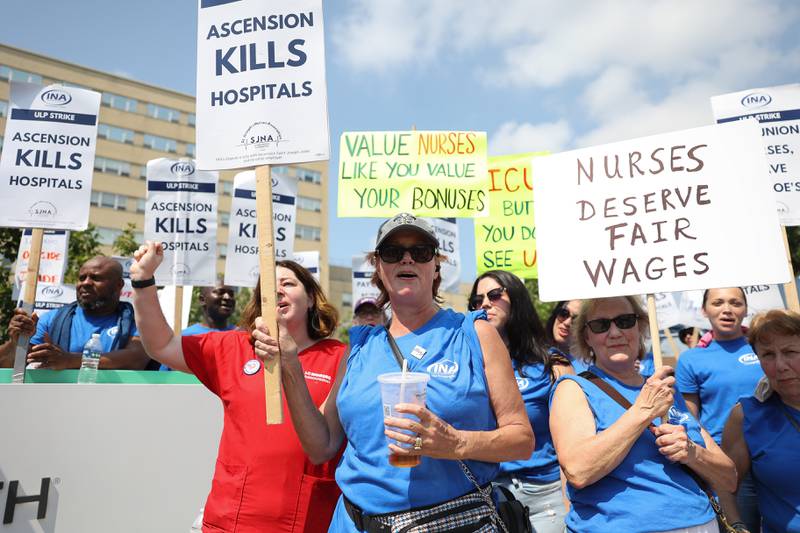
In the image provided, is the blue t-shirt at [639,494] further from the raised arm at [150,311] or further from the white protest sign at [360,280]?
the white protest sign at [360,280]

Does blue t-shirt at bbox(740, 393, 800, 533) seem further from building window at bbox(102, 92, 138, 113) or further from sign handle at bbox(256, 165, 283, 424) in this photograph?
building window at bbox(102, 92, 138, 113)

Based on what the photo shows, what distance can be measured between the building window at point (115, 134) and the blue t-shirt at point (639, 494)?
2011 inches

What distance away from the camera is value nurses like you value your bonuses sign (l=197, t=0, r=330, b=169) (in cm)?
281

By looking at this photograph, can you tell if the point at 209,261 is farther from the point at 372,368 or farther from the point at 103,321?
the point at 372,368

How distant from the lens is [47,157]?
4.50 metres

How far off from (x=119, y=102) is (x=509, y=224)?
1932 inches

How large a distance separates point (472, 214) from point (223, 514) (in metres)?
4.84

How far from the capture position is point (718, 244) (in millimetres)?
2666

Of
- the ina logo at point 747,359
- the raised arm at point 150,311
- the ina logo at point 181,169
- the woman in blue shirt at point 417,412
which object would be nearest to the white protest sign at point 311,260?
the ina logo at point 181,169

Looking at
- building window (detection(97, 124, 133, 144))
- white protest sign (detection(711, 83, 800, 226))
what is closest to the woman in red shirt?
white protest sign (detection(711, 83, 800, 226))

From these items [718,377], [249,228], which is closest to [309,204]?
[249,228]

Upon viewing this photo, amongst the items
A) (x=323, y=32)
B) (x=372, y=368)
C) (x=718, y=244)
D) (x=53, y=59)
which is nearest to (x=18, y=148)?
(x=323, y=32)

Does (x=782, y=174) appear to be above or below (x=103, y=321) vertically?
above

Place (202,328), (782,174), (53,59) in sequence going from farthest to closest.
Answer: (53,59) → (202,328) → (782,174)
